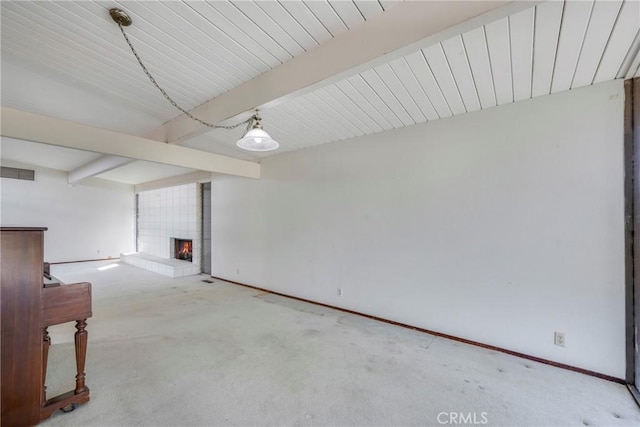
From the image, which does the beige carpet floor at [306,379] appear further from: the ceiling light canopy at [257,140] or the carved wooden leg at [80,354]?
the ceiling light canopy at [257,140]

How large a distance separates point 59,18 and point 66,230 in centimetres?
820

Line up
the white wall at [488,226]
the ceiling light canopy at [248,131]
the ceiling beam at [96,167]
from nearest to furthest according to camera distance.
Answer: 1. the ceiling light canopy at [248,131]
2. the white wall at [488,226]
3. the ceiling beam at [96,167]

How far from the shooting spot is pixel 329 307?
3.91m

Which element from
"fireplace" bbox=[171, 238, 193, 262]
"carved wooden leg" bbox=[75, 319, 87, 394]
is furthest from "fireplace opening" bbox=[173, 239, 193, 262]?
"carved wooden leg" bbox=[75, 319, 87, 394]

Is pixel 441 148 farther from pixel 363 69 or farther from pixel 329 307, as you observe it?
pixel 329 307

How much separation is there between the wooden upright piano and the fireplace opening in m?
5.54

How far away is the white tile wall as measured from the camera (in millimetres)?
6363

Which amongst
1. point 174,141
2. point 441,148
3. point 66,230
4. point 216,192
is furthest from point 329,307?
point 66,230

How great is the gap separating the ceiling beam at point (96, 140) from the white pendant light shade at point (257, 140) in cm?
184

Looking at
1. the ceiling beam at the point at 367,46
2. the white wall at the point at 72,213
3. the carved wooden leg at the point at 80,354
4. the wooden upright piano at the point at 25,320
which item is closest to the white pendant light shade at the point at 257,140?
the ceiling beam at the point at 367,46

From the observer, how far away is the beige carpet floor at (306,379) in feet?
5.73

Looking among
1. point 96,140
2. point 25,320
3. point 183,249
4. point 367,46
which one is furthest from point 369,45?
point 183,249

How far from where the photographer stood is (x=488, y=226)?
2689mm

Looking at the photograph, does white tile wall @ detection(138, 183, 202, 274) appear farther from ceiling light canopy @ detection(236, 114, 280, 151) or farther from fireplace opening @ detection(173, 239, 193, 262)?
ceiling light canopy @ detection(236, 114, 280, 151)
